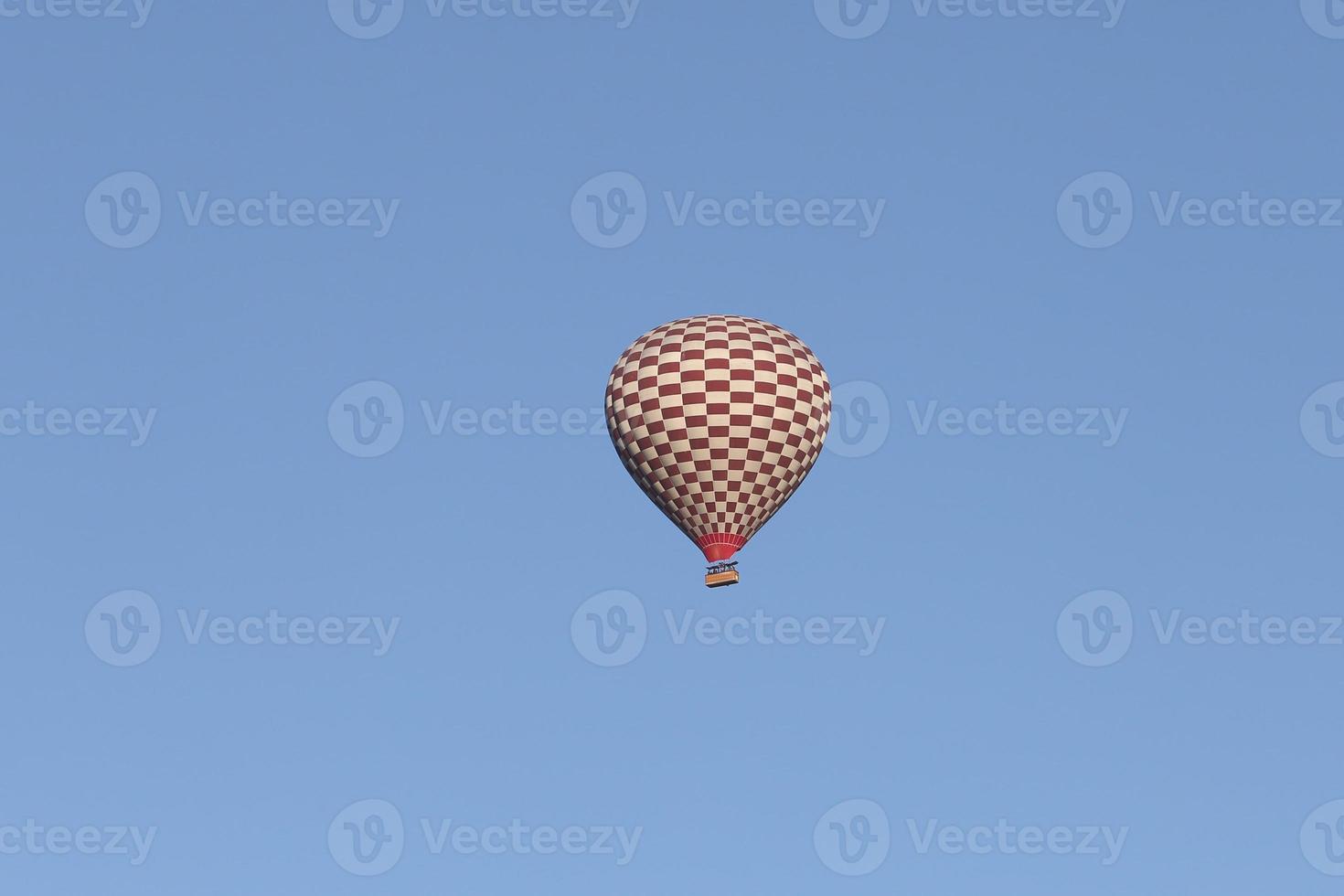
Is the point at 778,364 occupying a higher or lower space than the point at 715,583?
higher

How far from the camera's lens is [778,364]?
86500 millimetres

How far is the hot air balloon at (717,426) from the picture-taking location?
85.3 meters

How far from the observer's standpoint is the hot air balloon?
3359 inches

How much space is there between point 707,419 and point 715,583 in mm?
4067

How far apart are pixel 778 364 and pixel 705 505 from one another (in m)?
4.12

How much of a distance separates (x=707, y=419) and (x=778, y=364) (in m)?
2.55

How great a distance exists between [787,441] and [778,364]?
1.96 metres

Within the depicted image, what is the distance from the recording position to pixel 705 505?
85.3m

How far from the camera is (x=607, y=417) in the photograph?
87.8 m

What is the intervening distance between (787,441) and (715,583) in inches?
165

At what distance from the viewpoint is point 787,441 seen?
86.1 m

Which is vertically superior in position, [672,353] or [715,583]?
[672,353]

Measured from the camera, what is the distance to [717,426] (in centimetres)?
8531

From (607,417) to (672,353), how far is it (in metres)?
2.80
